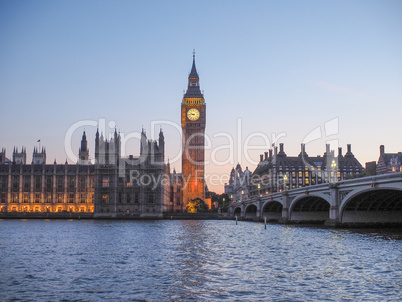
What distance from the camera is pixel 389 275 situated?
30719 millimetres

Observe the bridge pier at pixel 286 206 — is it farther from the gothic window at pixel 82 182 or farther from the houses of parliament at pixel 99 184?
the gothic window at pixel 82 182

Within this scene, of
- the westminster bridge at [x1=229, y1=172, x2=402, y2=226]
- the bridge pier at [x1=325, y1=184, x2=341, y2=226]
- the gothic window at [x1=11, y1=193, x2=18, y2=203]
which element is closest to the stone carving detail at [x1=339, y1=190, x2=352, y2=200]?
the westminster bridge at [x1=229, y1=172, x2=402, y2=226]

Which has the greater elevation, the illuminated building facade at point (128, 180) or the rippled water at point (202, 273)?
the illuminated building facade at point (128, 180)

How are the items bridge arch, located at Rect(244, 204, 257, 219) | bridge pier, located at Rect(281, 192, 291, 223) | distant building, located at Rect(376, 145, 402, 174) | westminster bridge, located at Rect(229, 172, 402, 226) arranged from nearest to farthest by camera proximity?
westminster bridge, located at Rect(229, 172, 402, 226), bridge pier, located at Rect(281, 192, 291, 223), distant building, located at Rect(376, 145, 402, 174), bridge arch, located at Rect(244, 204, 257, 219)

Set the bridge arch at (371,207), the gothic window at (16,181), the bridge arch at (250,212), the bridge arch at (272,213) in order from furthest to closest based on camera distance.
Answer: the gothic window at (16,181), the bridge arch at (250,212), the bridge arch at (272,213), the bridge arch at (371,207)

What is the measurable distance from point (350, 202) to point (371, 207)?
6.16m

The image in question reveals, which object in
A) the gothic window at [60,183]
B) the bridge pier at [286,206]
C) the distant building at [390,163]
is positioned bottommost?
the bridge pier at [286,206]

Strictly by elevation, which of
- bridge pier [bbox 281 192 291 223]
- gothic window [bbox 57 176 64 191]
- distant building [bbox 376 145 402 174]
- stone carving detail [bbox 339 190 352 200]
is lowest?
bridge pier [bbox 281 192 291 223]

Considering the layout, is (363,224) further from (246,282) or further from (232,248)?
(246,282)

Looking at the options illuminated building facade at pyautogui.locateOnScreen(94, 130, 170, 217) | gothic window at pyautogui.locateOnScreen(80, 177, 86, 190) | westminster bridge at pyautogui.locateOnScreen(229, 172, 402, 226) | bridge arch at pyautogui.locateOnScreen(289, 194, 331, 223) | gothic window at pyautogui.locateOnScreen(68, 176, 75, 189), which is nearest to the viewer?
westminster bridge at pyautogui.locateOnScreen(229, 172, 402, 226)

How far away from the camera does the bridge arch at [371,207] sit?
7439cm

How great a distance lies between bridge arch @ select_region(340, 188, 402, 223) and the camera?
74387 mm

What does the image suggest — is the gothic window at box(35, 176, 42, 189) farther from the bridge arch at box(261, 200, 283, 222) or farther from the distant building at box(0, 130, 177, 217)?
the bridge arch at box(261, 200, 283, 222)

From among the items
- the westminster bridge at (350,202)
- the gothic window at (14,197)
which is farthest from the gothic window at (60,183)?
the westminster bridge at (350,202)
